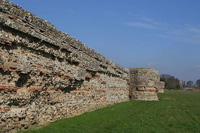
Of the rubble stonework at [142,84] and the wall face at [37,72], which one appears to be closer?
the wall face at [37,72]

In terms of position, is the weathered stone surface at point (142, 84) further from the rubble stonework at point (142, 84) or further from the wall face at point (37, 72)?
the wall face at point (37, 72)

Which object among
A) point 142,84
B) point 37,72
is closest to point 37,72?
point 37,72

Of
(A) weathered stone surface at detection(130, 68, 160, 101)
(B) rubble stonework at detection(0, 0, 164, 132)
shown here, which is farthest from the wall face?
(A) weathered stone surface at detection(130, 68, 160, 101)

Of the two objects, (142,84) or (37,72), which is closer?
(37,72)

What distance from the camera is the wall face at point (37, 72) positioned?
4.97 m

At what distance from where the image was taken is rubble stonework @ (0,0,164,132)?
4.97 meters

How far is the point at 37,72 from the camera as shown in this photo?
5965mm

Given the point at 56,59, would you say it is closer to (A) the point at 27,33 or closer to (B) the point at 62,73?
(B) the point at 62,73

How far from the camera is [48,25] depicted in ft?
20.9

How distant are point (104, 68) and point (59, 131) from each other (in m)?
6.68

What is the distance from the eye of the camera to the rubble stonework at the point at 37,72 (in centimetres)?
497

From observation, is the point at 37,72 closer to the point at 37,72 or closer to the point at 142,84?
the point at 37,72

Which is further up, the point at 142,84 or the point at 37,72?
the point at 142,84

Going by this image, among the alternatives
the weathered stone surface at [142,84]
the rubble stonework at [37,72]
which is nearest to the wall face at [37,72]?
the rubble stonework at [37,72]
